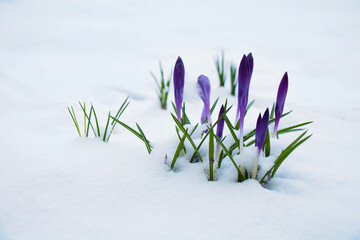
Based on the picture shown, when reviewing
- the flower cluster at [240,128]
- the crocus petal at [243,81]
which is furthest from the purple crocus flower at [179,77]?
the crocus petal at [243,81]

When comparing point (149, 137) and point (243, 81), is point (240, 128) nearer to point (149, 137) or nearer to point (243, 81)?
point (243, 81)

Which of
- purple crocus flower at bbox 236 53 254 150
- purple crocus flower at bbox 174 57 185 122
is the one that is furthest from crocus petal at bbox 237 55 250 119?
purple crocus flower at bbox 174 57 185 122

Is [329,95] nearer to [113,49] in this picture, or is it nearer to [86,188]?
[86,188]

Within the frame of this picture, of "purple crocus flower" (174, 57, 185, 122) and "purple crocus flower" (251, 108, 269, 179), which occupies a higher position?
"purple crocus flower" (174, 57, 185, 122)

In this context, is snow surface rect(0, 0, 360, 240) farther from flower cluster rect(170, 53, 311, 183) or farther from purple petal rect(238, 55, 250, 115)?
purple petal rect(238, 55, 250, 115)

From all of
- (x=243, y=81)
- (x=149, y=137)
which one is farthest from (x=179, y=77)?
(x=149, y=137)

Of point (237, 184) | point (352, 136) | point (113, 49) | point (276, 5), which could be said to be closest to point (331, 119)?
point (352, 136)

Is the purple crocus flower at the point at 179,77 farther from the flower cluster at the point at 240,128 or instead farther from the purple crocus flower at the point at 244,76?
the purple crocus flower at the point at 244,76

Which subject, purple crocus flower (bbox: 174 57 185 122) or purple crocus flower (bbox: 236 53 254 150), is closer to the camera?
purple crocus flower (bbox: 236 53 254 150)
